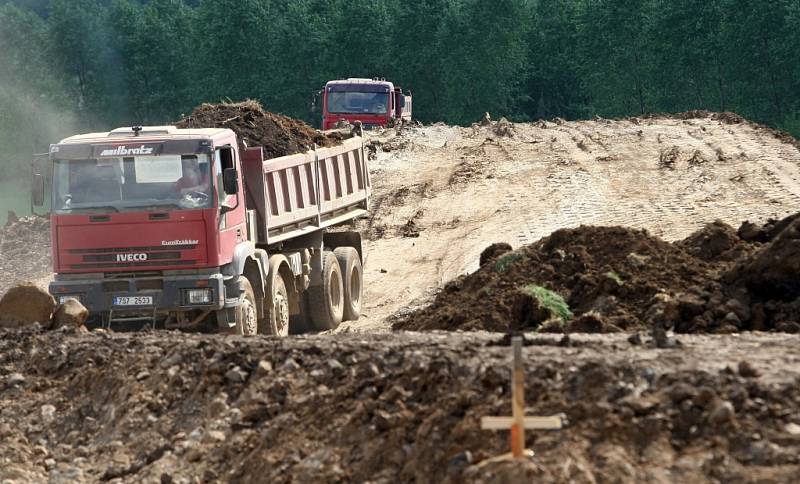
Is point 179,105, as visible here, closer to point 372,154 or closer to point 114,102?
point 114,102

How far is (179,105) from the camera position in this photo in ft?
297

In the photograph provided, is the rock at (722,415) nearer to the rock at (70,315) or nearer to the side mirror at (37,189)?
the rock at (70,315)

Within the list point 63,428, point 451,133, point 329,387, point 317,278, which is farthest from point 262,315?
point 451,133

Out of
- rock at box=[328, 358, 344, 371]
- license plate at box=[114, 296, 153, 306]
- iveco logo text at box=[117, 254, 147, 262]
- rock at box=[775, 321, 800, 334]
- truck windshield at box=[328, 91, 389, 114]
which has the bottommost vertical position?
license plate at box=[114, 296, 153, 306]

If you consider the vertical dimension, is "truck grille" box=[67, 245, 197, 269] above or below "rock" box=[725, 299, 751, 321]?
above

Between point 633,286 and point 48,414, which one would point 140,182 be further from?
point 633,286

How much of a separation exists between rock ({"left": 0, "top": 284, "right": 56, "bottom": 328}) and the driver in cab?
1.88m

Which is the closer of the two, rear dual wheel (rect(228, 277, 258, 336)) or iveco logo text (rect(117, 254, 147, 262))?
iveco logo text (rect(117, 254, 147, 262))

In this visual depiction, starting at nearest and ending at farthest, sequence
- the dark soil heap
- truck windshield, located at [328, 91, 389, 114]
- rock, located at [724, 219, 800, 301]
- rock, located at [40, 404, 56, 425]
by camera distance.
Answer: rock, located at [40, 404, 56, 425], the dark soil heap, rock, located at [724, 219, 800, 301], truck windshield, located at [328, 91, 389, 114]

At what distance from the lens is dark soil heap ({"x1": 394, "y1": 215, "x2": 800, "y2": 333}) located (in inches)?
480

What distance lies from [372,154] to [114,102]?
61140mm

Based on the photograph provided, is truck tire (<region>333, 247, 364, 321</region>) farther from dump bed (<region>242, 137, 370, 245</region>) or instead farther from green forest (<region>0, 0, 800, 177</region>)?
green forest (<region>0, 0, 800, 177</region>)

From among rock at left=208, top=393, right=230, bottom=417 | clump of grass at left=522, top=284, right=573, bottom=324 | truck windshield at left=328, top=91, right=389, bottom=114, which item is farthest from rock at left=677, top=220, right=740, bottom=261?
truck windshield at left=328, top=91, right=389, bottom=114

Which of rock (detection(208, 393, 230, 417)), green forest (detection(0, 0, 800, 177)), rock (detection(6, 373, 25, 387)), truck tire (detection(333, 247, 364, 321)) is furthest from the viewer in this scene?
green forest (detection(0, 0, 800, 177))
